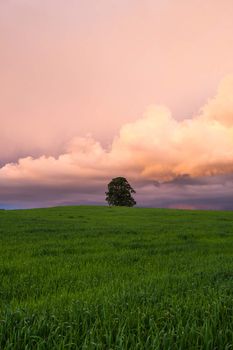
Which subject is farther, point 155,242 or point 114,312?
point 155,242

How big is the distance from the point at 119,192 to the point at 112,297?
9040cm

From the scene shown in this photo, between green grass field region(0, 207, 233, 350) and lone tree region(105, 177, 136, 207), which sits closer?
green grass field region(0, 207, 233, 350)

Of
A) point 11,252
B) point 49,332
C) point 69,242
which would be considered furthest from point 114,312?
point 69,242

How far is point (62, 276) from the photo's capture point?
10.8m

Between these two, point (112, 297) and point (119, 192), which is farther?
point (119, 192)

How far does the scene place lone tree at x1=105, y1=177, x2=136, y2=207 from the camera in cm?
9719

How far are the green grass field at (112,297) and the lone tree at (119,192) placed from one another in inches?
3048

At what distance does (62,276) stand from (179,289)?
12.5ft

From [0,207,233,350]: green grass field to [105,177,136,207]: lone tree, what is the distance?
77411 mm

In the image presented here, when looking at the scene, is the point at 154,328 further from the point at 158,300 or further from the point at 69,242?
the point at 69,242

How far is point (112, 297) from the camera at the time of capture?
24.0 feet

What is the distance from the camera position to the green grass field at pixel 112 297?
4.88 m

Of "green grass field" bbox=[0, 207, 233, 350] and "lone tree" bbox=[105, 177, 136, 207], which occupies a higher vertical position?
"lone tree" bbox=[105, 177, 136, 207]

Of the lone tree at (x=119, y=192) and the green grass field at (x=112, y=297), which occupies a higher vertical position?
the lone tree at (x=119, y=192)
